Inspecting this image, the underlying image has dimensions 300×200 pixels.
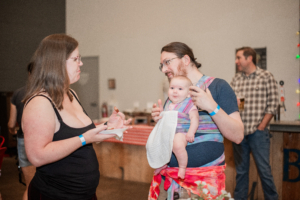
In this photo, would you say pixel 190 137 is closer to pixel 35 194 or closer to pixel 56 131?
pixel 56 131

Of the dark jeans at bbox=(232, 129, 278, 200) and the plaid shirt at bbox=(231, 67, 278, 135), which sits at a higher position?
the plaid shirt at bbox=(231, 67, 278, 135)

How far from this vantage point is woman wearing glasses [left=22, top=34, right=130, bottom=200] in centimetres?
121

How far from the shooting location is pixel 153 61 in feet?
19.8

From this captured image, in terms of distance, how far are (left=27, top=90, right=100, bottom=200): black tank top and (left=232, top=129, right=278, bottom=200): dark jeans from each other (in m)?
2.15

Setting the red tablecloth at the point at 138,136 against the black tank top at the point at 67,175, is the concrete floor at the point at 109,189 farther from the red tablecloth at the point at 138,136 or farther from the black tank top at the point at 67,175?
the black tank top at the point at 67,175

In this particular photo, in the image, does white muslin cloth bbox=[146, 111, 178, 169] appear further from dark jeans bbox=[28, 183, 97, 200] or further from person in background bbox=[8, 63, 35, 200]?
person in background bbox=[8, 63, 35, 200]

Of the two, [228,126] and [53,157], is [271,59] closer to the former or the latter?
[228,126]

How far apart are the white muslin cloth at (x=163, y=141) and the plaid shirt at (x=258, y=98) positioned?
180 cm

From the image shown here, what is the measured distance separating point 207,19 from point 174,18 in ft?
2.70

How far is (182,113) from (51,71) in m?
0.81

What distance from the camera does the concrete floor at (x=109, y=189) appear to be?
346 centimetres

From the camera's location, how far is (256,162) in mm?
2836

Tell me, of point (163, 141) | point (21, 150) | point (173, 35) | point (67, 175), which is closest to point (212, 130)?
point (163, 141)

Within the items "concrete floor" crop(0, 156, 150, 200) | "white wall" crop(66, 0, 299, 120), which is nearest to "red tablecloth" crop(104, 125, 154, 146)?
"concrete floor" crop(0, 156, 150, 200)
